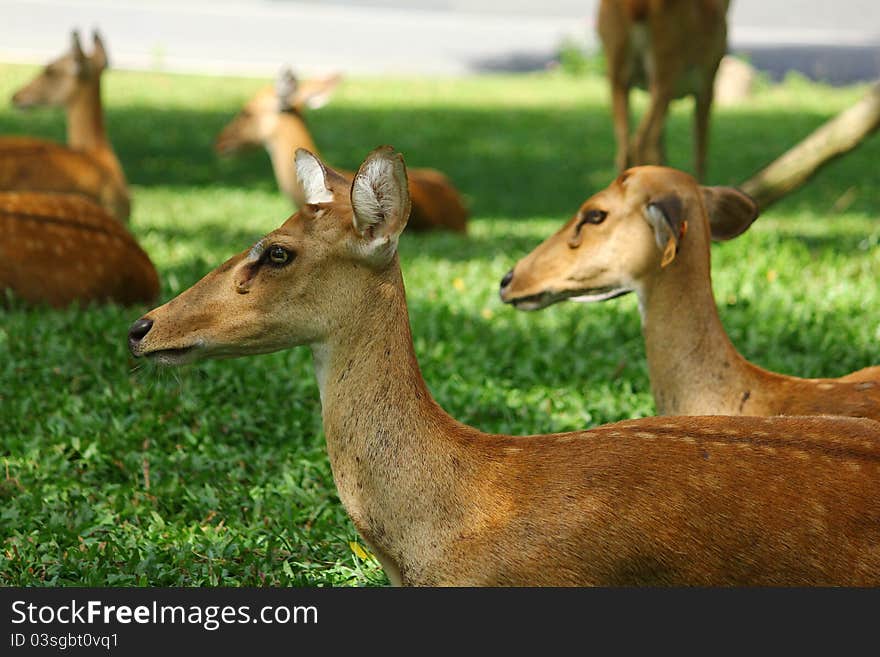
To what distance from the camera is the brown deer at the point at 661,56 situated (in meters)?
8.77

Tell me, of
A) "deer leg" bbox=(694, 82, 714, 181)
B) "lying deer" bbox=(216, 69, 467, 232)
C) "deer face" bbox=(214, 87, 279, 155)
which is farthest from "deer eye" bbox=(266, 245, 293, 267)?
"deer face" bbox=(214, 87, 279, 155)

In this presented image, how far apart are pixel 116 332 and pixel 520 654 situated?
11.7 feet

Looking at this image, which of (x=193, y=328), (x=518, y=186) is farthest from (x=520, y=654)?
(x=518, y=186)

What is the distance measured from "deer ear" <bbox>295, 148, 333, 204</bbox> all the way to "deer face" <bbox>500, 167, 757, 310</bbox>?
118cm

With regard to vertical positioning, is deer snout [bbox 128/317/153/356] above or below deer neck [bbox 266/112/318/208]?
above

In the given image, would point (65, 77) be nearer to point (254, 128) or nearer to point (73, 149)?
point (73, 149)

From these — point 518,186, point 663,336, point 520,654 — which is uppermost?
point 663,336

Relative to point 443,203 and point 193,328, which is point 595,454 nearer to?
point 193,328

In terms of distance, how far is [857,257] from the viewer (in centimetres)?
787

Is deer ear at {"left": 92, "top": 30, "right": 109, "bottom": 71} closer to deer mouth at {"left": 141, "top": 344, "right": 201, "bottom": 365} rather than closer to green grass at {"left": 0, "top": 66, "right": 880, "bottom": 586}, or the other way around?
→ green grass at {"left": 0, "top": 66, "right": 880, "bottom": 586}

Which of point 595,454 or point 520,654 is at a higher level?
point 595,454

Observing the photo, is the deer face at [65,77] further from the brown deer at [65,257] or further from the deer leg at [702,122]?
the deer leg at [702,122]

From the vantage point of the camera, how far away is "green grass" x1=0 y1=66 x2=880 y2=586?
4172 mm

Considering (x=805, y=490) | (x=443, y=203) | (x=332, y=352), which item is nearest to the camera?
(x=805, y=490)
